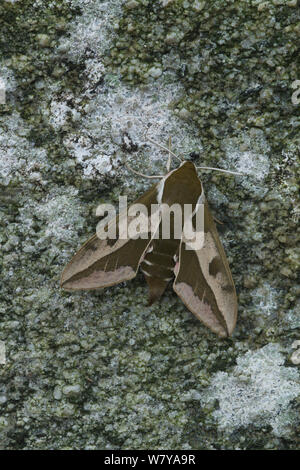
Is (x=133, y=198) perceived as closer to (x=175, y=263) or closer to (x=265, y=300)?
(x=175, y=263)

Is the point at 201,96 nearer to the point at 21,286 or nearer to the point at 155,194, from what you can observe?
the point at 155,194

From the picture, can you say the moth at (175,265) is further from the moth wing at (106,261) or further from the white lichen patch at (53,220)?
the white lichen patch at (53,220)

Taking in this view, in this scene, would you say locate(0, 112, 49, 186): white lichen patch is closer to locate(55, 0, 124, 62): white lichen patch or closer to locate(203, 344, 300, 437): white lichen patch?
locate(55, 0, 124, 62): white lichen patch

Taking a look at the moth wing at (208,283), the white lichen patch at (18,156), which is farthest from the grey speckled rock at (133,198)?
the moth wing at (208,283)

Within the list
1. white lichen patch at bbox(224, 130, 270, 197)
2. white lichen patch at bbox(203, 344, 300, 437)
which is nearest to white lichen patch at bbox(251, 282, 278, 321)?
white lichen patch at bbox(203, 344, 300, 437)

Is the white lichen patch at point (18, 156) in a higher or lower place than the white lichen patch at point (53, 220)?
higher

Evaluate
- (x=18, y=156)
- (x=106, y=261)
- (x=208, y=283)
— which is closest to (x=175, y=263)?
(x=208, y=283)
